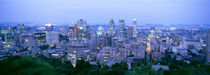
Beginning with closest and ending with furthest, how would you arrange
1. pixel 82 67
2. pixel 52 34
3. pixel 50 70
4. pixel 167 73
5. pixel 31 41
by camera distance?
1. pixel 50 70
2. pixel 167 73
3. pixel 82 67
4. pixel 31 41
5. pixel 52 34

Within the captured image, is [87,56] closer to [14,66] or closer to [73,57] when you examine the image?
[73,57]

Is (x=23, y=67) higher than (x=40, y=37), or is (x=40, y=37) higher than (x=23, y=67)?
(x=23, y=67)

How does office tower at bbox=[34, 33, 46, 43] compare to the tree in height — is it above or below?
below

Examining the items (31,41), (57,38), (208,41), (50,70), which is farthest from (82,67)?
(57,38)

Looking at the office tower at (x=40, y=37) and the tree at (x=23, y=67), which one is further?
the office tower at (x=40, y=37)

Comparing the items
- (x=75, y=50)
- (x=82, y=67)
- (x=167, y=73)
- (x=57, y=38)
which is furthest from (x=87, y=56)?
(x=57, y=38)

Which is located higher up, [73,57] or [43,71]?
[43,71]

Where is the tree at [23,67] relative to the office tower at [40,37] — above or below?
above

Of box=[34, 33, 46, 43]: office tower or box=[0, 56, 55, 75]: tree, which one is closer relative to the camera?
box=[0, 56, 55, 75]: tree

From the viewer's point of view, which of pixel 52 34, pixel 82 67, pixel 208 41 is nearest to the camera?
pixel 82 67

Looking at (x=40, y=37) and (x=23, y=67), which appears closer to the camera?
(x=23, y=67)

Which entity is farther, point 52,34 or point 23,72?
point 52,34
